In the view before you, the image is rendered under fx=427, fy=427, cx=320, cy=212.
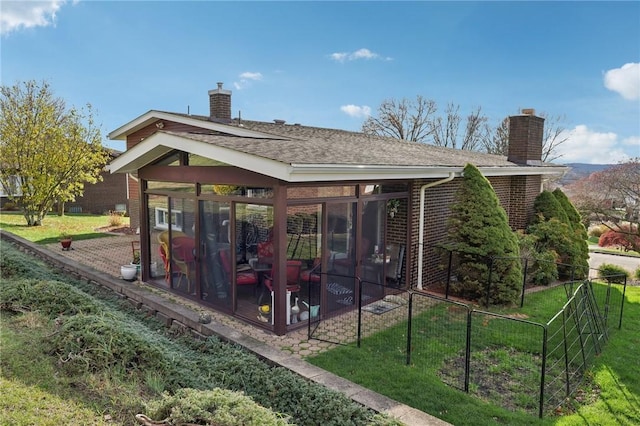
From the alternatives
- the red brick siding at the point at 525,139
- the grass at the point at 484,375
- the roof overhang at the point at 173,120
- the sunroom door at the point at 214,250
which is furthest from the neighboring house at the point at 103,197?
the grass at the point at 484,375

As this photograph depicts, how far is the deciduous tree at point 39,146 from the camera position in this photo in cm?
1919

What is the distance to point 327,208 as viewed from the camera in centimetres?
662

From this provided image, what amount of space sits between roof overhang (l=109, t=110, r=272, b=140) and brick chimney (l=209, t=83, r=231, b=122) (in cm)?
82

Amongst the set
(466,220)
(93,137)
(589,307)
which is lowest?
(589,307)

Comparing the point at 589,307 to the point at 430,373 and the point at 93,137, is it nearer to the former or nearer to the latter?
the point at 430,373

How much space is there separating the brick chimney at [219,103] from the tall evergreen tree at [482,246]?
689 cm

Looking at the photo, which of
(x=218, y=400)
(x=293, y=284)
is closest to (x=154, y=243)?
(x=293, y=284)

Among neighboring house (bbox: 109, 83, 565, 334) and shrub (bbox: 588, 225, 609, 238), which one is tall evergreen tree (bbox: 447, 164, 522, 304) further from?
shrub (bbox: 588, 225, 609, 238)

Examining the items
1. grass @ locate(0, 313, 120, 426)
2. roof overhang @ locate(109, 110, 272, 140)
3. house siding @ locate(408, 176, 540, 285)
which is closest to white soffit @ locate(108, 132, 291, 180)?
roof overhang @ locate(109, 110, 272, 140)

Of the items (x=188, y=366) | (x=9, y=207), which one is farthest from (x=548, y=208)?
(x=9, y=207)

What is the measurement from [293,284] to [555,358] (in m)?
3.74

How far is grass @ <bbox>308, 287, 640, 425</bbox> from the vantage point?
425 cm

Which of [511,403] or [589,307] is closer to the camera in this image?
[511,403]

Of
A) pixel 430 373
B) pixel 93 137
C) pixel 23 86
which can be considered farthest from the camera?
pixel 93 137
